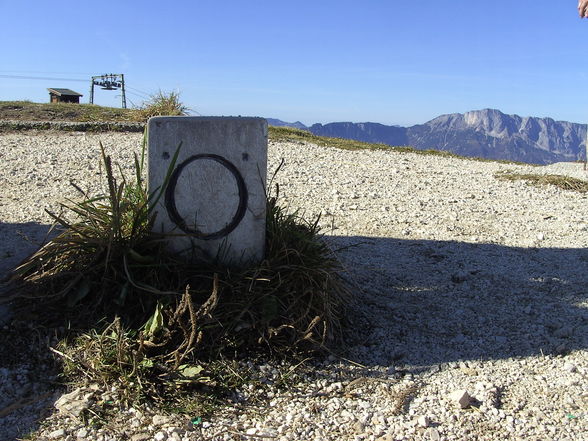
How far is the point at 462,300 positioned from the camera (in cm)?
423

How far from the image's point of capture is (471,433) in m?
2.58

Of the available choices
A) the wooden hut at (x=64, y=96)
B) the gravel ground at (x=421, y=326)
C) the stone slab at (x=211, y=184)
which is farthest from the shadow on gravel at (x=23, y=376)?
the wooden hut at (x=64, y=96)

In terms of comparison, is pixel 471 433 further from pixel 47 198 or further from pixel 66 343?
pixel 47 198

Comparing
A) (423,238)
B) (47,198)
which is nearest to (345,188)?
(423,238)

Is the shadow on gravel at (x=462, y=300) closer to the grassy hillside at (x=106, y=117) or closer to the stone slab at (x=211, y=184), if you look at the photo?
the stone slab at (x=211, y=184)

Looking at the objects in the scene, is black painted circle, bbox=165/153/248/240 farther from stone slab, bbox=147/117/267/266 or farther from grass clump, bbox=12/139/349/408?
grass clump, bbox=12/139/349/408

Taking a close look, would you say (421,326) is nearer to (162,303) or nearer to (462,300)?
(462,300)

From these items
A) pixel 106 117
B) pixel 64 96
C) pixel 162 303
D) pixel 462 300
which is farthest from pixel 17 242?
pixel 64 96

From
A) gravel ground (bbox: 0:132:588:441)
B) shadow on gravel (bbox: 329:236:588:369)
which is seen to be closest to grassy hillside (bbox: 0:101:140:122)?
gravel ground (bbox: 0:132:588:441)

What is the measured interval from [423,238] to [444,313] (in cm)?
192

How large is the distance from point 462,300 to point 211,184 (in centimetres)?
211

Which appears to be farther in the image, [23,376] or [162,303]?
[162,303]

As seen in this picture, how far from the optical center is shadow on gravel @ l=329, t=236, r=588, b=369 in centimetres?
345

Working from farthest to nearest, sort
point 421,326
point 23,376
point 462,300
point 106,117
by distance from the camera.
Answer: point 106,117 < point 462,300 < point 421,326 < point 23,376
